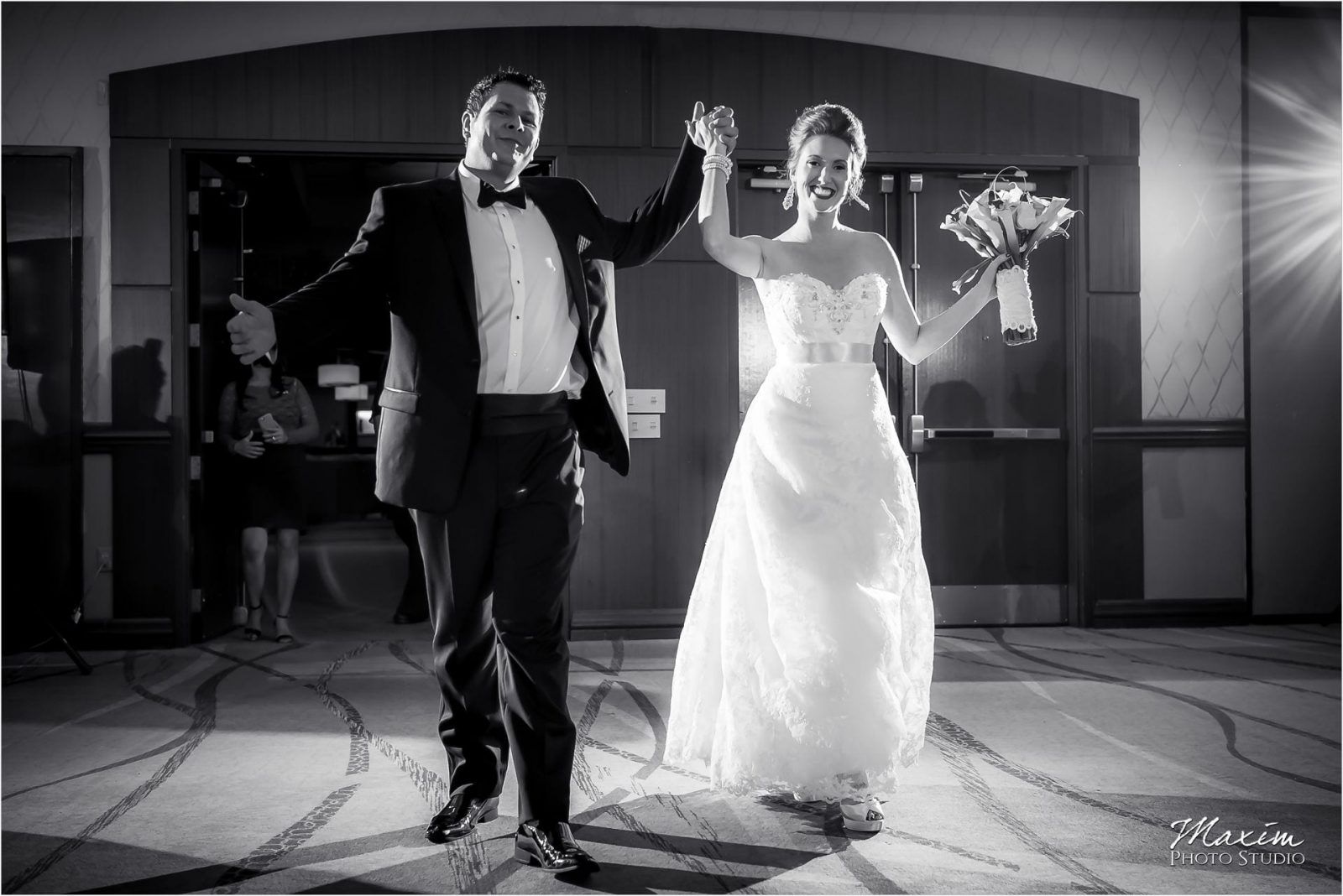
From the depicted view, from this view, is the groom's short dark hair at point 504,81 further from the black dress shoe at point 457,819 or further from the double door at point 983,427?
the double door at point 983,427

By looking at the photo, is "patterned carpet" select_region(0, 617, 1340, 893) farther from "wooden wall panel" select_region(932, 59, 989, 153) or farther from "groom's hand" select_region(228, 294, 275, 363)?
"wooden wall panel" select_region(932, 59, 989, 153)

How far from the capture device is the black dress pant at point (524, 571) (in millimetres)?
2010

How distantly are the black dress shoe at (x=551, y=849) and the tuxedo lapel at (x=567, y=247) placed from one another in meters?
1.06

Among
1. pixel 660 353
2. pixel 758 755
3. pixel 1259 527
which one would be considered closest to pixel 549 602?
pixel 758 755

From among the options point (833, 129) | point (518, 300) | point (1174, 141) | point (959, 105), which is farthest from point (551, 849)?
point (1174, 141)

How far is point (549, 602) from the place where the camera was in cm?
203

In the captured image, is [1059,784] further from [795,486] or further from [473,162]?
[473,162]

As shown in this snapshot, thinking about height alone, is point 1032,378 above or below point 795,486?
above

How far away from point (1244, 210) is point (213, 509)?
18.5 ft

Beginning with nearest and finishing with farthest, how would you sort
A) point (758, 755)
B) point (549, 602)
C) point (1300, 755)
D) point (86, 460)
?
point (549, 602)
point (758, 755)
point (1300, 755)
point (86, 460)

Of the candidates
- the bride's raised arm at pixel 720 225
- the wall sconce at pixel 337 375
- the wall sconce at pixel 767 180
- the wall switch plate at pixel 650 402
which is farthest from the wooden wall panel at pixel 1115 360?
the wall sconce at pixel 337 375

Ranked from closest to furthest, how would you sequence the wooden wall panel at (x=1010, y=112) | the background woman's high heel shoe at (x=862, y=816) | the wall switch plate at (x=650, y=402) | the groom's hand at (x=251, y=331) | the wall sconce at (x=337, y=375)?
1. the groom's hand at (x=251, y=331)
2. the background woman's high heel shoe at (x=862, y=816)
3. the wall switch plate at (x=650, y=402)
4. the wooden wall panel at (x=1010, y=112)
5. the wall sconce at (x=337, y=375)

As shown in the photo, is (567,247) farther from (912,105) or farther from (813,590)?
(912,105)

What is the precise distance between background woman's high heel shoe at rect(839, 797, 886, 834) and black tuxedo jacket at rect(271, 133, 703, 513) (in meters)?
1.08
